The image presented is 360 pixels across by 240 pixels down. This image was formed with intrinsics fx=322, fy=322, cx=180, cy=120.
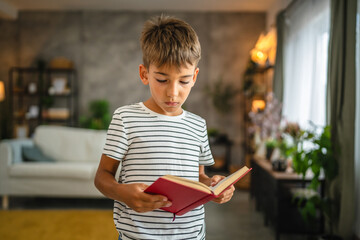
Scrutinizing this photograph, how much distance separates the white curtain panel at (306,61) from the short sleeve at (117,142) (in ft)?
8.90

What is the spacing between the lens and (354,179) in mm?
2322

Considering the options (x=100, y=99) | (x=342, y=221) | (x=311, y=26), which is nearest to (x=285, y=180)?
(x=342, y=221)

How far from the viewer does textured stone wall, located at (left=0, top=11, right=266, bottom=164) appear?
6094mm

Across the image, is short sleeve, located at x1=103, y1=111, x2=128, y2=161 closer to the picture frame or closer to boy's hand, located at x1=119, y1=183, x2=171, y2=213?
boy's hand, located at x1=119, y1=183, x2=171, y2=213

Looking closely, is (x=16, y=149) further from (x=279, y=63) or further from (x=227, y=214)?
(x=279, y=63)

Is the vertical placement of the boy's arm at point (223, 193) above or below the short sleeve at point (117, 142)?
below

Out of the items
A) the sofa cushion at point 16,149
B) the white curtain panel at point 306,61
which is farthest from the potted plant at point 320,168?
the sofa cushion at point 16,149

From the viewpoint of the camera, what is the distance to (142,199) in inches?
30.0

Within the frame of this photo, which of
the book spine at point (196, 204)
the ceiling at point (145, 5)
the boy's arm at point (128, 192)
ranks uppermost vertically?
the ceiling at point (145, 5)

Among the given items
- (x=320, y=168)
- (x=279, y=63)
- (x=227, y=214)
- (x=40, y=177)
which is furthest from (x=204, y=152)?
(x=279, y=63)

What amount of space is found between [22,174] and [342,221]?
318cm

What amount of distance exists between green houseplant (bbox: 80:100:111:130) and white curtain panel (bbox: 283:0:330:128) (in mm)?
3127

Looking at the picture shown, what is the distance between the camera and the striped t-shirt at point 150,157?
88cm

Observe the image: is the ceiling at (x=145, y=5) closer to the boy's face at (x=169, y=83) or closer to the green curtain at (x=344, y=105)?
the green curtain at (x=344, y=105)
